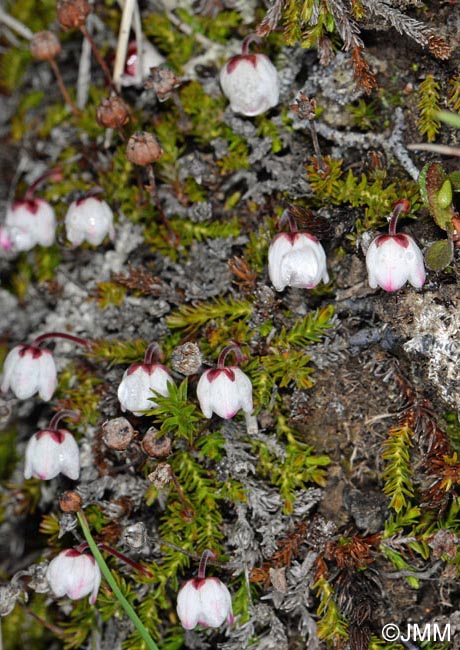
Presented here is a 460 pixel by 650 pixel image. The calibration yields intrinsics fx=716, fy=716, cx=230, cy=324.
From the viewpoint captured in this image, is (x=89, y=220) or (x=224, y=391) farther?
(x=89, y=220)

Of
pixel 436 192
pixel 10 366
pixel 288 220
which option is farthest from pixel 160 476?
pixel 436 192

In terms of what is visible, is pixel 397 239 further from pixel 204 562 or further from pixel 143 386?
pixel 204 562

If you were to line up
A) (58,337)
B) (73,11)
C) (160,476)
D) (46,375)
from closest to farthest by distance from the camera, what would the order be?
1. (160,476)
2. (46,375)
3. (58,337)
4. (73,11)

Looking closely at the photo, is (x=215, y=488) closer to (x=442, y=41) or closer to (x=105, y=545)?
(x=105, y=545)

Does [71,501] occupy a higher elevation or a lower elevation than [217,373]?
lower

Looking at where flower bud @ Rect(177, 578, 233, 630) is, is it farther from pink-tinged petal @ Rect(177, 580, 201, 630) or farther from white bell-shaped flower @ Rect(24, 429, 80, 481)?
white bell-shaped flower @ Rect(24, 429, 80, 481)

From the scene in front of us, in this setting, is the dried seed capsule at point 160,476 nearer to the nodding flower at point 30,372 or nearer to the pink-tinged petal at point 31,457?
the pink-tinged petal at point 31,457

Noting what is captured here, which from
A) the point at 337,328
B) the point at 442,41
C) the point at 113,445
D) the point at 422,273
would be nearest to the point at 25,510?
the point at 113,445

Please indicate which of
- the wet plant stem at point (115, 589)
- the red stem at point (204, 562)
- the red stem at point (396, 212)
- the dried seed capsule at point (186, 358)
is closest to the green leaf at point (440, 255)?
the red stem at point (396, 212)
